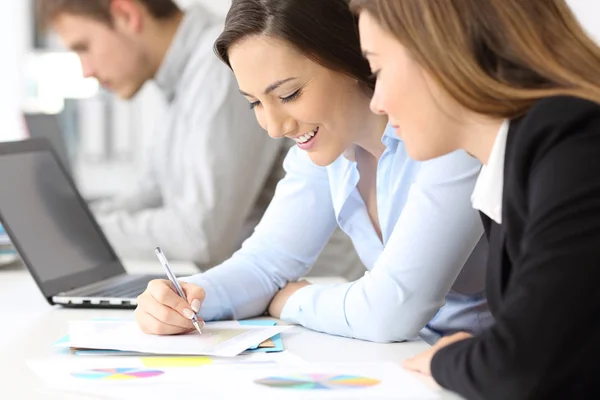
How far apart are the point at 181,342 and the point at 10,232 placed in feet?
1.80

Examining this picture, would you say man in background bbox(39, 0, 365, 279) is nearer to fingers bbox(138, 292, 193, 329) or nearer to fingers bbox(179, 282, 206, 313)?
fingers bbox(179, 282, 206, 313)

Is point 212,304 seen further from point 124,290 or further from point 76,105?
point 76,105

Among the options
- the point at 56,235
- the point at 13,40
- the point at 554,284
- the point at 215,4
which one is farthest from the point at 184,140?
the point at 13,40

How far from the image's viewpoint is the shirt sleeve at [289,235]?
1589 millimetres

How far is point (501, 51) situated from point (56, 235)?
3.54 ft

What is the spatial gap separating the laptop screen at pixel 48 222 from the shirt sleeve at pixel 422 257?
0.65 m

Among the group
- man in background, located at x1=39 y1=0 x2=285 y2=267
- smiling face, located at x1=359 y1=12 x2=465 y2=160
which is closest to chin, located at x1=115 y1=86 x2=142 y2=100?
man in background, located at x1=39 y1=0 x2=285 y2=267

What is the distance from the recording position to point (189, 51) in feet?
8.82

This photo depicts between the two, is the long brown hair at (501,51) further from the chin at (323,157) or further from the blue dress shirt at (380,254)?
the chin at (323,157)

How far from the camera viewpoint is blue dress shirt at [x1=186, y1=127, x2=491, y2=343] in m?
1.27

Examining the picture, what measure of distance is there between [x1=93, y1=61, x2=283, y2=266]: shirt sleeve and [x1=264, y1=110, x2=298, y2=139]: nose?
1.02 metres

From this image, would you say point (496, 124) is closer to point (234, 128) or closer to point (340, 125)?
point (340, 125)

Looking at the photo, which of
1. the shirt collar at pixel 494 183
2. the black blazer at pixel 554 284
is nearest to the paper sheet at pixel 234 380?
the black blazer at pixel 554 284

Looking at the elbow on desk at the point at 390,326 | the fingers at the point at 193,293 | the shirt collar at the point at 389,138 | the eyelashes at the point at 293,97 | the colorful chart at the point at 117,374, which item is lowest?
the elbow on desk at the point at 390,326
